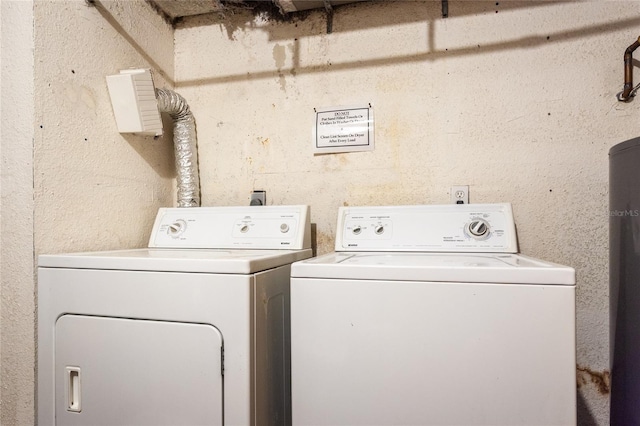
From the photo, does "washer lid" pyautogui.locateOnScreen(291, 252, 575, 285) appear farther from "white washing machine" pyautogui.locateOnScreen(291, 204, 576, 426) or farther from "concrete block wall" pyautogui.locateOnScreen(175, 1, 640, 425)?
"concrete block wall" pyautogui.locateOnScreen(175, 1, 640, 425)

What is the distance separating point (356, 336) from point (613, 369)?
91 cm

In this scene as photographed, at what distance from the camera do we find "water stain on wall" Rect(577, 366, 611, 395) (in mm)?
1313

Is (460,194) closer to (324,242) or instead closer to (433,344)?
(324,242)

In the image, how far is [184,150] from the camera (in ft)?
5.23

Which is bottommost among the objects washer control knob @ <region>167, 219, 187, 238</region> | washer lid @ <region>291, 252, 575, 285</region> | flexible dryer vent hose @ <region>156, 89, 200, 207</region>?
washer lid @ <region>291, 252, 575, 285</region>

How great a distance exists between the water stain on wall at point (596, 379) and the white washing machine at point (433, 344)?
738mm

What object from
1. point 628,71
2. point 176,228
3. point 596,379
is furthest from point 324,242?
point 628,71

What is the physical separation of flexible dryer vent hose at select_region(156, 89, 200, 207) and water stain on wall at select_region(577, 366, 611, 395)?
5.28 feet

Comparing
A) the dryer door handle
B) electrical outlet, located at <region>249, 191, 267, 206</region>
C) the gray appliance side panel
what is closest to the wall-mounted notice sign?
electrical outlet, located at <region>249, 191, 267, 206</region>

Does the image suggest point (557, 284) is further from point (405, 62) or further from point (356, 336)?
point (405, 62)

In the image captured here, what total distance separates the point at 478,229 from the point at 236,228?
84 centimetres

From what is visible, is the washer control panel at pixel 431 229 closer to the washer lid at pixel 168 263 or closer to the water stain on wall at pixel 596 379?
the washer lid at pixel 168 263

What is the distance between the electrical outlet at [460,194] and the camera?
4.70ft

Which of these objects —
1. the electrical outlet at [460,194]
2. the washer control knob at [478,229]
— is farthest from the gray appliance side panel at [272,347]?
the electrical outlet at [460,194]
